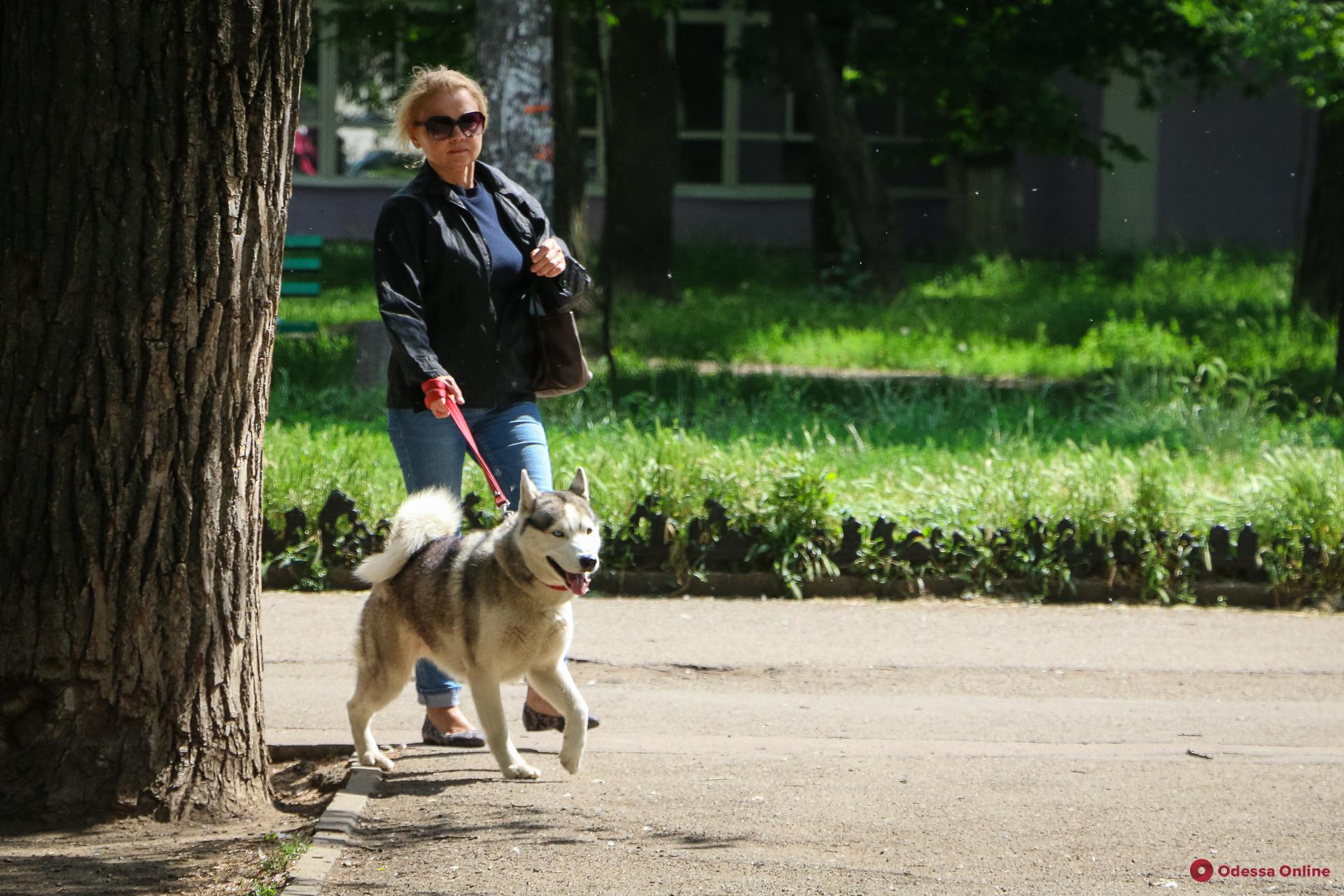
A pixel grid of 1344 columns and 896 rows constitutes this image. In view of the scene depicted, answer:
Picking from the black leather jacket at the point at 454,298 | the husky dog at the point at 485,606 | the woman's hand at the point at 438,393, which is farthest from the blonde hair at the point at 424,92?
the husky dog at the point at 485,606

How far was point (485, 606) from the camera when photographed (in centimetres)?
483

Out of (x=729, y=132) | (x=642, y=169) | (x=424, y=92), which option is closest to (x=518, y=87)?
(x=424, y=92)

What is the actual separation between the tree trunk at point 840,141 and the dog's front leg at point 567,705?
51.8 feet

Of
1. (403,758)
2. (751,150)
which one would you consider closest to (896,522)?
(403,758)

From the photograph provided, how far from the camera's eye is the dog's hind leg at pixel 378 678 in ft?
16.5

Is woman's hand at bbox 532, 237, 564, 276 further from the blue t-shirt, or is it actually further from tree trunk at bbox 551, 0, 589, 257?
tree trunk at bbox 551, 0, 589, 257

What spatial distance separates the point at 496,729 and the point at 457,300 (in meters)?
1.39

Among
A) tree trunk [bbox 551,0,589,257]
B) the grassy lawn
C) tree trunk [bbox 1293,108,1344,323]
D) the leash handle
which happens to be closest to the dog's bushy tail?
the leash handle

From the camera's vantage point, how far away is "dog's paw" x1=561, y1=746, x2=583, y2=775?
485 cm

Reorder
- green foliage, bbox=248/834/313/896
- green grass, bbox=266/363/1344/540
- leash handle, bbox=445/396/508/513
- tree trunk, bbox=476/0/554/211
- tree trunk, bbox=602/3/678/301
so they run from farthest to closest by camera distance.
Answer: tree trunk, bbox=602/3/678/301, tree trunk, bbox=476/0/554/211, green grass, bbox=266/363/1344/540, leash handle, bbox=445/396/508/513, green foliage, bbox=248/834/313/896

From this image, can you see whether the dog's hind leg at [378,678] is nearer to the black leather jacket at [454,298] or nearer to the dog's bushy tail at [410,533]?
the dog's bushy tail at [410,533]

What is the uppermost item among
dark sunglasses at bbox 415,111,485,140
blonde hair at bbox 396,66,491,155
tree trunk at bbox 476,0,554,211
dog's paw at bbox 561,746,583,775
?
tree trunk at bbox 476,0,554,211

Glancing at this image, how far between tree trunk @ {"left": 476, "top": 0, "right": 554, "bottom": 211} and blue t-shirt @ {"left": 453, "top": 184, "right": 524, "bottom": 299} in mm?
6379

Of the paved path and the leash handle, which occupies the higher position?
the leash handle
